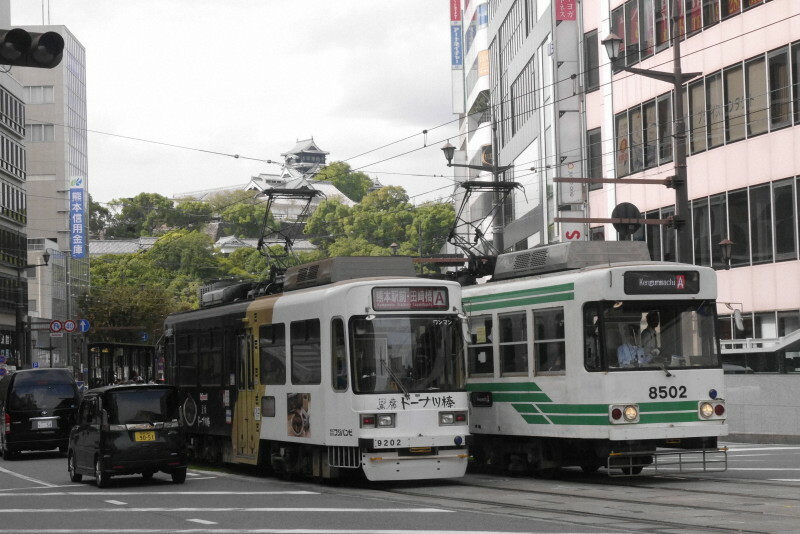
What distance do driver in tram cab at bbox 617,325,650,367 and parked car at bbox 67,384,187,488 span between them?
281 inches

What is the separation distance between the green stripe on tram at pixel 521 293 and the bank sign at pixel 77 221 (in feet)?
282

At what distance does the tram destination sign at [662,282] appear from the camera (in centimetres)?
1875

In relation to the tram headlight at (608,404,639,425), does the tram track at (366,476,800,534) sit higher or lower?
lower

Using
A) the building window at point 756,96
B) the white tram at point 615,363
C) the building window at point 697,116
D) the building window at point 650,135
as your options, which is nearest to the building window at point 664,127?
the building window at point 650,135

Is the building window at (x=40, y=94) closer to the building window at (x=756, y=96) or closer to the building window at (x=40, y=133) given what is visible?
the building window at (x=40, y=133)

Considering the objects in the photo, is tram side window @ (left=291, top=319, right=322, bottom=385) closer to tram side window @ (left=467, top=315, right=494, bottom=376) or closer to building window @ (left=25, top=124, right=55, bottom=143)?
tram side window @ (left=467, top=315, right=494, bottom=376)

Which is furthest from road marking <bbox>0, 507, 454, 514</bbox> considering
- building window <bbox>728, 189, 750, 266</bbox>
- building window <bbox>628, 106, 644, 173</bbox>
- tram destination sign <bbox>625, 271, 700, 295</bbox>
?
building window <bbox>628, 106, 644, 173</bbox>

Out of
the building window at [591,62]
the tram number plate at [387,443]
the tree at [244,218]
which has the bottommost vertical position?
the tram number plate at [387,443]

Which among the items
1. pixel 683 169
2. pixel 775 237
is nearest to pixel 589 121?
pixel 775 237

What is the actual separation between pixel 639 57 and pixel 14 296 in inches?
2123

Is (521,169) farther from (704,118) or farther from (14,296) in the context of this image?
(14,296)

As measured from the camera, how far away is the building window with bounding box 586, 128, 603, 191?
47.2 metres

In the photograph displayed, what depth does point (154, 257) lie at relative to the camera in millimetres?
117000

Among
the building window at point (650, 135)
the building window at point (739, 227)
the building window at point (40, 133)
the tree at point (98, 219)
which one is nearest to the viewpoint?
the building window at point (739, 227)
